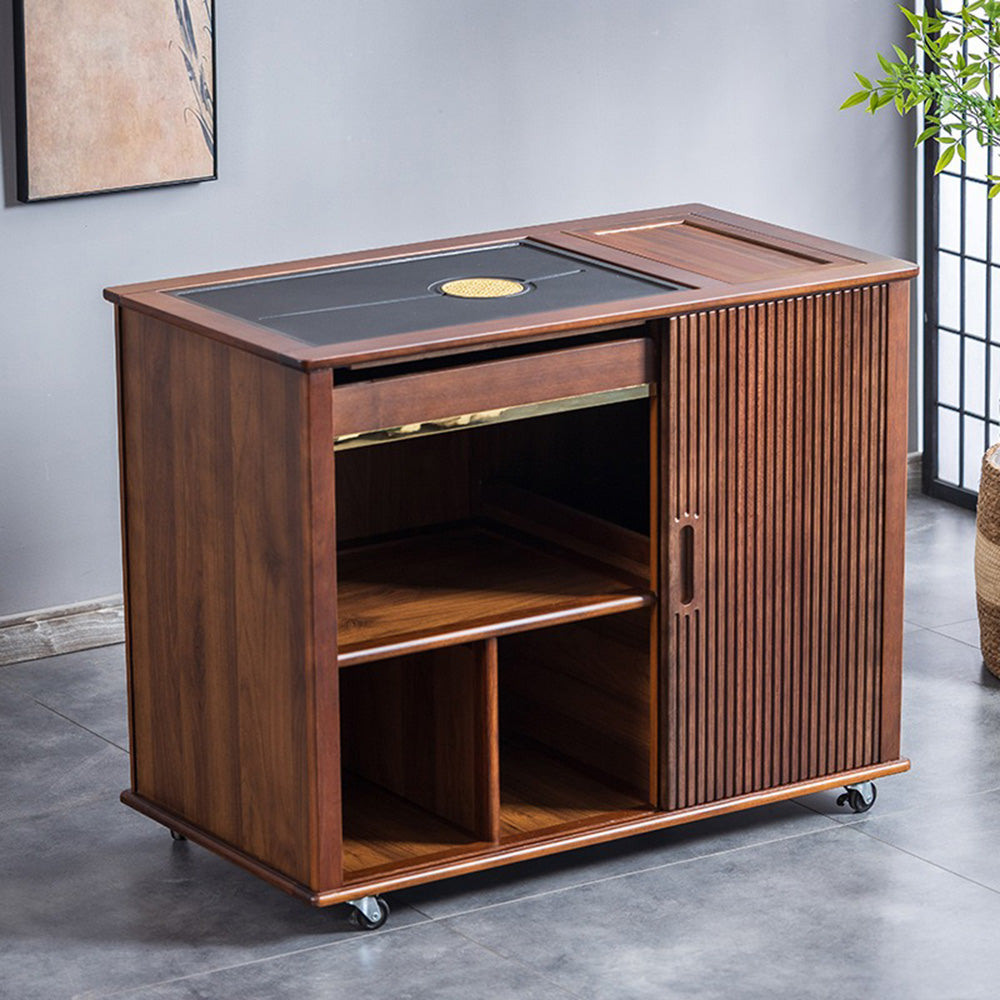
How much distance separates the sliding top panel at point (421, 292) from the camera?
11.3 ft

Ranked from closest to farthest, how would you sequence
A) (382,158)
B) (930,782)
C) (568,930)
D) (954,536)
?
(568,930)
(930,782)
(382,158)
(954,536)

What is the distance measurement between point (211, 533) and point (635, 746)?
0.77 meters

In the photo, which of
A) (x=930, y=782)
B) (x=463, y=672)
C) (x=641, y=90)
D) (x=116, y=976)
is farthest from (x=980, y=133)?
(x=116, y=976)

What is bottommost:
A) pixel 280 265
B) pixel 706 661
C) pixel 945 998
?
pixel 945 998

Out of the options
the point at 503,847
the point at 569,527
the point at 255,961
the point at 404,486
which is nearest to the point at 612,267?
the point at 569,527

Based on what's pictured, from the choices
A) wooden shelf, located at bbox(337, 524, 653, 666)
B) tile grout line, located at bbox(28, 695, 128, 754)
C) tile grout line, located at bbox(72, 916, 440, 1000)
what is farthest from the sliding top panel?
tile grout line, located at bbox(28, 695, 128, 754)

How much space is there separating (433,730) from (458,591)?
8.7 inches

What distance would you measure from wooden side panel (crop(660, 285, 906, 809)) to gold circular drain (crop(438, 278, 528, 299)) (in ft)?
0.87

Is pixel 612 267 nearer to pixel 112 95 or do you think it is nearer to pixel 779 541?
pixel 779 541

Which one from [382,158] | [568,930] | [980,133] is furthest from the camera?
[382,158]

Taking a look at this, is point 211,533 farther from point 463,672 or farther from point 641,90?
point 641,90

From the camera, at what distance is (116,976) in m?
3.41

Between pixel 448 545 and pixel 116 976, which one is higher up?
pixel 448 545

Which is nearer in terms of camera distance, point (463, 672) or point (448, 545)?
point (463, 672)
